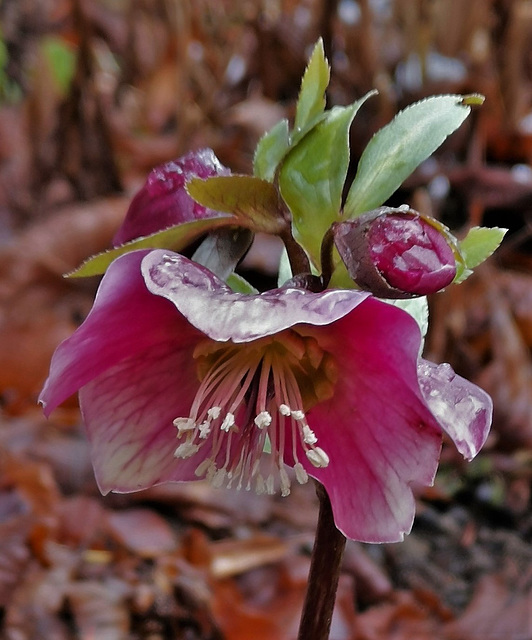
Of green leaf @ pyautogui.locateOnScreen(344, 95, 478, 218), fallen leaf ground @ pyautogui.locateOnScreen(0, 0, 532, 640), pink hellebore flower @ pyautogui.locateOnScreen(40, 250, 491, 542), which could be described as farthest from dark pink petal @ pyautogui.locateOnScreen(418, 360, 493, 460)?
fallen leaf ground @ pyautogui.locateOnScreen(0, 0, 532, 640)

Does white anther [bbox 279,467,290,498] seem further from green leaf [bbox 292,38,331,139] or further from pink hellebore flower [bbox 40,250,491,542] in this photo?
green leaf [bbox 292,38,331,139]

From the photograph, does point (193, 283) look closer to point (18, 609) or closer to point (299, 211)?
point (299, 211)

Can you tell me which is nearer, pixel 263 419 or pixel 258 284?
pixel 263 419

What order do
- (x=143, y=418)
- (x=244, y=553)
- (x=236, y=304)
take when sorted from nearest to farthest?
(x=236, y=304) → (x=143, y=418) → (x=244, y=553)

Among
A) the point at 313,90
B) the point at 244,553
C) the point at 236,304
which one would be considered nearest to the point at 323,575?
the point at 236,304

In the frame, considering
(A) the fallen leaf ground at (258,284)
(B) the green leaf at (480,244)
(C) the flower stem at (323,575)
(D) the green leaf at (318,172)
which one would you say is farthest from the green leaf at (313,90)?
(A) the fallen leaf ground at (258,284)

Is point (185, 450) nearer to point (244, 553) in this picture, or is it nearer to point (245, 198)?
point (245, 198)

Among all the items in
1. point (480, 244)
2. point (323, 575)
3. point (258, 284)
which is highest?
point (480, 244)
